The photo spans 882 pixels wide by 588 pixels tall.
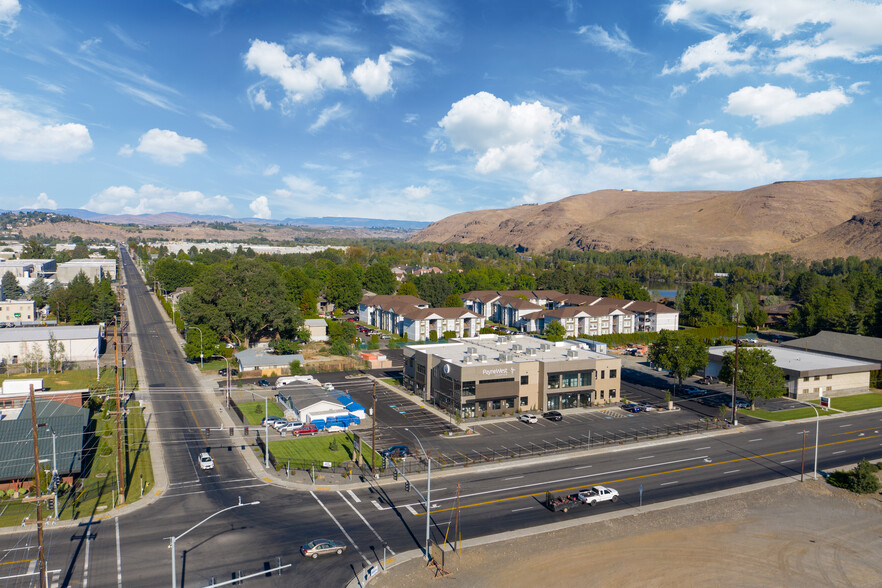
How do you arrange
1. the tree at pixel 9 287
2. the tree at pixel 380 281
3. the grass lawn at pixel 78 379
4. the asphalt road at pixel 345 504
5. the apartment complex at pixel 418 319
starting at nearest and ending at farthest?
1. the asphalt road at pixel 345 504
2. the grass lawn at pixel 78 379
3. the apartment complex at pixel 418 319
4. the tree at pixel 9 287
5. the tree at pixel 380 281

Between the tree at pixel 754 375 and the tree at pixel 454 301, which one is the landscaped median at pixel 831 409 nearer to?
the tree at pixel 754 375

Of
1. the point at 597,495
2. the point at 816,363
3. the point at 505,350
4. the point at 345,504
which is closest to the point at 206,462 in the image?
the point at 345,504

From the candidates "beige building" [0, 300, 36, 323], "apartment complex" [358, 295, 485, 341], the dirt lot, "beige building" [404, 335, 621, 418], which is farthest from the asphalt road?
"beige building" [0, 300, 36, 323]

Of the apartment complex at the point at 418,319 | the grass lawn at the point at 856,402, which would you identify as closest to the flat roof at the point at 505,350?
the apartment complex at the point at 418,319

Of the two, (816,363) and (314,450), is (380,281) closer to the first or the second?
(314,450)

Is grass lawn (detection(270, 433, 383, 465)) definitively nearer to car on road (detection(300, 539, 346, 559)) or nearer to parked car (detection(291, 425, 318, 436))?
parked car (detection(291, 425, 318, 436))

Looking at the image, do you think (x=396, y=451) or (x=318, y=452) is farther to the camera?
(x=318, y=452)
